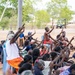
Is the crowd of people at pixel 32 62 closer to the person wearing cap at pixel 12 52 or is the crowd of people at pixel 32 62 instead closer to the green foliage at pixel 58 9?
the person wearing cap at pixel 12 52

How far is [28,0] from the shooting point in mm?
31984

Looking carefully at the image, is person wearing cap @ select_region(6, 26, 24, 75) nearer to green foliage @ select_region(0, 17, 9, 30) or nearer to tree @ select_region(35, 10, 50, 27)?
green foliage @ select_region(0, 17, 9, 30)

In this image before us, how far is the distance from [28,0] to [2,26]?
440 cm

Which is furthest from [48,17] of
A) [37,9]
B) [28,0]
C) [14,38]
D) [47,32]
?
[14,38]

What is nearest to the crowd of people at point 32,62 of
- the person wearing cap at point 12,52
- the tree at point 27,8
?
the person wearing cap at point 12,52

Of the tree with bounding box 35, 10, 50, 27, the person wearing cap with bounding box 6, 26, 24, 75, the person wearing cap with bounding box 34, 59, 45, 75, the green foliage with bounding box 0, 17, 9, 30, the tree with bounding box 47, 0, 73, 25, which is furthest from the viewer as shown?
the tree with bounding box 47, 0, 73, 25

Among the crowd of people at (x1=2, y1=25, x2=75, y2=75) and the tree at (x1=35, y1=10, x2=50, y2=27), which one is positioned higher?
the tree at (x1=35, y1=10, x2=50, y2=27)

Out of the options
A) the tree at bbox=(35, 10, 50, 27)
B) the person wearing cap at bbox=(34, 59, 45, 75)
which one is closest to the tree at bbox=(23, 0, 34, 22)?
the tree at bbox=(35, 10, 50, 27)

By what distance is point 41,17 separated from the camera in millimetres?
35562

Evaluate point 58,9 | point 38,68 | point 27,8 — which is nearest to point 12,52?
point 38,68

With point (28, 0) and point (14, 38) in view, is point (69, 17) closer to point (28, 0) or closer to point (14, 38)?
point (28, 0)

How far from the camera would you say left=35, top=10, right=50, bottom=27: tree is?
34719 millimetres

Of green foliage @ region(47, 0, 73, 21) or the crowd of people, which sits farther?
green foliage @ region(47, 0, 73, 21)

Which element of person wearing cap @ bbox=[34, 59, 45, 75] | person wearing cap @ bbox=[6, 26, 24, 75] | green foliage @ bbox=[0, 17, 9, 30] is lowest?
person wearing cap @ bbox=[34, 59, 45, 75]
